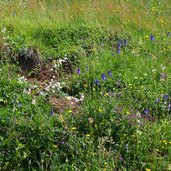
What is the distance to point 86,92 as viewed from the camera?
3941mm

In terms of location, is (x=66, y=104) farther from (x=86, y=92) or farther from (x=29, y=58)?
(x=29, y=58)

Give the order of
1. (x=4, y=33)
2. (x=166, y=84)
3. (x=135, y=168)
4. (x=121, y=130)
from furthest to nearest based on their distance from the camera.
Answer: (x=4, y=33) → (x=166, y=84) → (x=121, y=130) → (x=135, y=168)

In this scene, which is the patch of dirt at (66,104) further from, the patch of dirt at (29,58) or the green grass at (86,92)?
the patch of dirt at (29,58)

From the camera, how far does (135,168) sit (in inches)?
116

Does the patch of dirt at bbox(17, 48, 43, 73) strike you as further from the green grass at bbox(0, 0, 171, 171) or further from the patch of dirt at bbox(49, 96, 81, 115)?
the patch of dirt at bbox(49, 96, 81, 115)

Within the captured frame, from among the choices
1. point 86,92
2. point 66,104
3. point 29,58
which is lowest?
point 66,104

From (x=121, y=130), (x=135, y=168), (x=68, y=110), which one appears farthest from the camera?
(x=68, y=110)

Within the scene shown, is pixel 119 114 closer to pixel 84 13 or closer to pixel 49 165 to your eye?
pixel 49 165

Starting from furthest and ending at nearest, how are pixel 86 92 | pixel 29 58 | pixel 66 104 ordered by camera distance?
pixel 29 58, pixel 86 92, pixel 66 104

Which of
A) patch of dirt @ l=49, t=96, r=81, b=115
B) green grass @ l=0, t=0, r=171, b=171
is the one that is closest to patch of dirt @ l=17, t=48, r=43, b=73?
green grass @ l=0, t=0, r=171, b=171

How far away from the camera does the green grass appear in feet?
9.90

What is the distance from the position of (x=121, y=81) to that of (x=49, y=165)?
1518 mm

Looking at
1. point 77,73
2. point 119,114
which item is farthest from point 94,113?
point 77,73

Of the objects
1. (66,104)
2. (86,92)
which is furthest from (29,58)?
(66,104)
